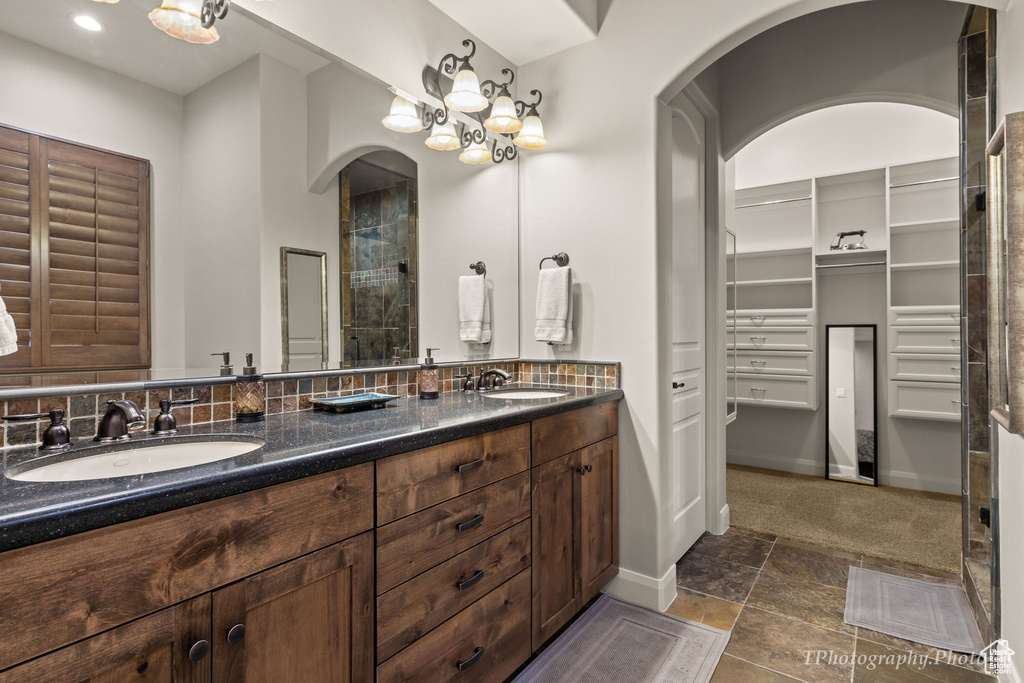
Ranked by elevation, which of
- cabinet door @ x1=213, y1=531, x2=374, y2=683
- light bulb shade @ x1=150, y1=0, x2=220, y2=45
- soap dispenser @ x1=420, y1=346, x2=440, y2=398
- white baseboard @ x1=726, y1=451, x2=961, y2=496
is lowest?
A: white baseboard @ x1=726, y1=451, x2=961, y2=496

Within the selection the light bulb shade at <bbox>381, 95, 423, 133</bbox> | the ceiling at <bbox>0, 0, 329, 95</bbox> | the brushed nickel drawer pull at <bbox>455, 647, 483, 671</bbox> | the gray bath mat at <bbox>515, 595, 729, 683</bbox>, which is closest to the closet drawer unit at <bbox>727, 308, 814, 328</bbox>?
the gray bath mat at <bbox>515, 595, 729, 683</bbox>

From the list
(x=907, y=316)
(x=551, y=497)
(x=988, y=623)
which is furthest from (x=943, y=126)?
(x=551, y=497)

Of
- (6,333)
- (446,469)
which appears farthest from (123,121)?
(446,469)

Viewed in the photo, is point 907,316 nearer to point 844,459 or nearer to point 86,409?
point 844,459

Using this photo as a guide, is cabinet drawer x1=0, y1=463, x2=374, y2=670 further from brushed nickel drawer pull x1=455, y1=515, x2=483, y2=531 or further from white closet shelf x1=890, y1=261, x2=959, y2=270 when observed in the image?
white closet shelf x1=890, y1=261, x2=959, y2=270

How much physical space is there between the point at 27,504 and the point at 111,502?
0.32 ft

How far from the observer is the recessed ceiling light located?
1.25 metres

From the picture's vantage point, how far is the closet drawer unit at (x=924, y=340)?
338 centimetres

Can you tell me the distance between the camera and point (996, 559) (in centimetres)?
175

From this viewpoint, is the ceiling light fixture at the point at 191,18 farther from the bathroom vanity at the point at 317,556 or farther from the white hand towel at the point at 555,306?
the white hand towel at the point at 555,306

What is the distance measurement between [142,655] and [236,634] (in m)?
0.14

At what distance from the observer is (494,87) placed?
2441 millimetres

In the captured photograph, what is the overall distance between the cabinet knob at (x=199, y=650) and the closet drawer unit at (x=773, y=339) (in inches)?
141

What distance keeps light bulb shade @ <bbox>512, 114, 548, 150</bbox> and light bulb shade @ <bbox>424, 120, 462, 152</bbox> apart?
29cm
